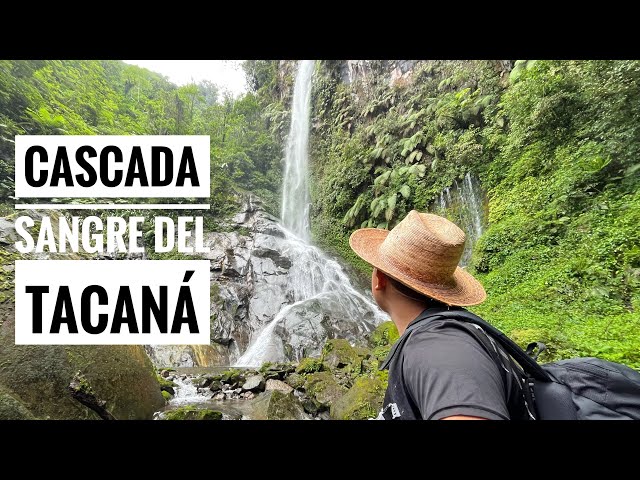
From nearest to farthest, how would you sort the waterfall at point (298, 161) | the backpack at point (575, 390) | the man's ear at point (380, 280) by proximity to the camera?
the backpack at point (575, 390)
the man's ear at point (380, 280)
the waterfall at point (298, 161)

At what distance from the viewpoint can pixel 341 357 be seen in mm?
4996

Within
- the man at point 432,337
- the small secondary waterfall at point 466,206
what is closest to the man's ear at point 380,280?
the man at point 432,337

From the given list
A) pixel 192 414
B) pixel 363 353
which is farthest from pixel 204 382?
pixel 363 353

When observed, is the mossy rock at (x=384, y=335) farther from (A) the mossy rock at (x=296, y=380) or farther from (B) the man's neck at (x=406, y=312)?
(B) the man's neck at (x=406, y=312)

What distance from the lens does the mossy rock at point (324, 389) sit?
401 cm

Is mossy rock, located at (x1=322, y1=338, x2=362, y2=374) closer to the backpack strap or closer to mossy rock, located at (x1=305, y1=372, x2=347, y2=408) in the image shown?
mossy rock, located at (x1=305, y1=372, x2=347, y2=408)

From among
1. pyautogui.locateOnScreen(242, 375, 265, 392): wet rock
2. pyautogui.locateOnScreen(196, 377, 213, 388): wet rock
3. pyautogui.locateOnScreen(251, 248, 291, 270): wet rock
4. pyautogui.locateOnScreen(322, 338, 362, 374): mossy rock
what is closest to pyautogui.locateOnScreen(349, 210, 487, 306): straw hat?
pyautogui.locateOnScreen(322, 338, 362, 374): mossy rock

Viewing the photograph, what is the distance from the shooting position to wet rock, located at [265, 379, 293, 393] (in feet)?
15.2

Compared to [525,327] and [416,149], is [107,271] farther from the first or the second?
[416,149]

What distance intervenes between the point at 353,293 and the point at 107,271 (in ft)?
14.7

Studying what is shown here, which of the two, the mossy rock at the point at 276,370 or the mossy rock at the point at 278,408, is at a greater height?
the mossy rock at the point at 278,408

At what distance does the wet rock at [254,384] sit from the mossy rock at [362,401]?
132cm
